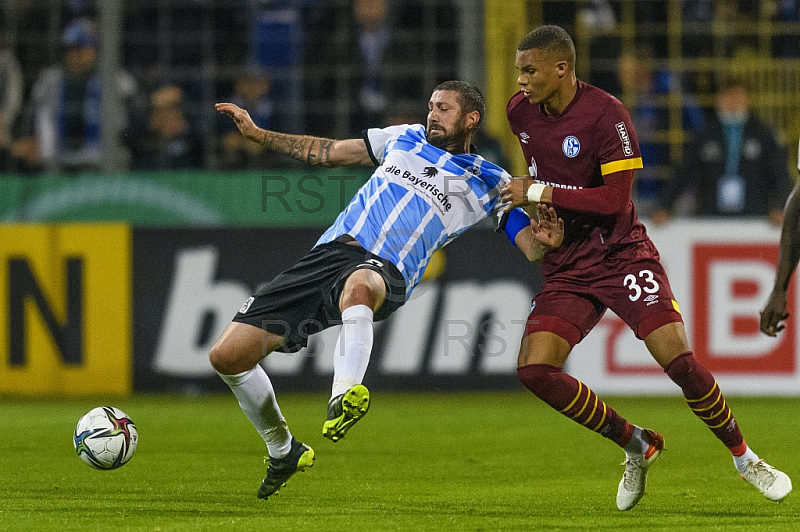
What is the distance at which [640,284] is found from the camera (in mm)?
6230

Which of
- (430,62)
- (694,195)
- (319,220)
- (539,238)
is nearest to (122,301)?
(319,220)

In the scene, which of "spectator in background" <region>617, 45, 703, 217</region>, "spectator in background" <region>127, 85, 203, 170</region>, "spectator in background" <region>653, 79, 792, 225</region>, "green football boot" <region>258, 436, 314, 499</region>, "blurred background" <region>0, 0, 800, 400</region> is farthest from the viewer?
"spectator in background" <region>617, 45, 703, 217</region>

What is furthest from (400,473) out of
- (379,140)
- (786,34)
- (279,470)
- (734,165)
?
(786,34)

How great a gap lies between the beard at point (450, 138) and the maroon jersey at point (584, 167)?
26cm

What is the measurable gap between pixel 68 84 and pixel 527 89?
720 centimetres

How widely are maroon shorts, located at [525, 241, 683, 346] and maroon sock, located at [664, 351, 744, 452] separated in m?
0.21

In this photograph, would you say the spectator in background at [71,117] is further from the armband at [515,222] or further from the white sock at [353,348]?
the white sock at [353,348]

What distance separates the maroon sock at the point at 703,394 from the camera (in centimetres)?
610

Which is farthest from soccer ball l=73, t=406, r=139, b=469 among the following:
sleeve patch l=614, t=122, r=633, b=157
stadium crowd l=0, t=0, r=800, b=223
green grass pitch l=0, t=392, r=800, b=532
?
stadium crowd l=0, t=0, r=800, b=223

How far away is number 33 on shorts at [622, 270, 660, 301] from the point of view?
6.22 m

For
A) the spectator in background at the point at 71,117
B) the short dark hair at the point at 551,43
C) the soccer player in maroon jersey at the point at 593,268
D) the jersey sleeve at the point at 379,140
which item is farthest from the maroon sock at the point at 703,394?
the spectator in background at the point at 71,117

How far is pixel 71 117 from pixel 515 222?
22.7 feet

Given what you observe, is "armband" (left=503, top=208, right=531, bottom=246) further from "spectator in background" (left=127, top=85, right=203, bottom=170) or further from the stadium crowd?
"spectator in background" (left=127, top=85, right=203, bottom=170)

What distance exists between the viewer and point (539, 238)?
246 inches
